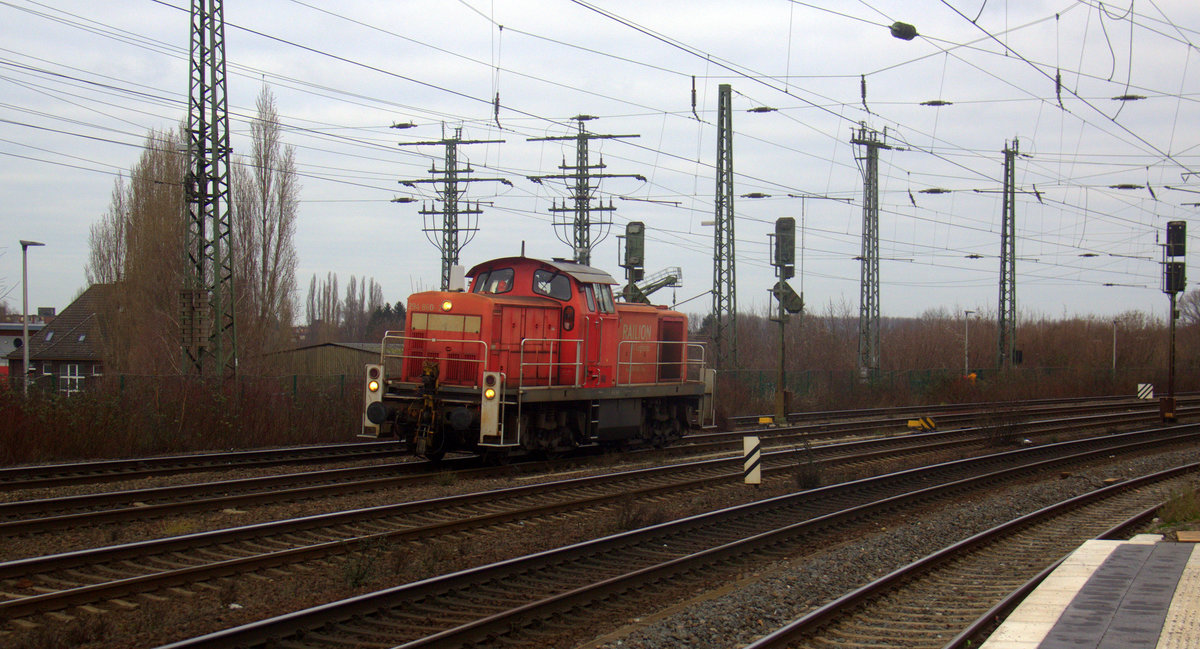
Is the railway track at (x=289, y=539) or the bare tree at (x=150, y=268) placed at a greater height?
the bare tree at (x=150, y=268)

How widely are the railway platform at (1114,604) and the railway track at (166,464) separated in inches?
446

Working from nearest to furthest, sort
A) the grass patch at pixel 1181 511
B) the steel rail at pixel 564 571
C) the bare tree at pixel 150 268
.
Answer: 1. the steel rail at pixel 564 571
2. the grass patch at pixel 1181 511
3. the bare tree at pixel 150 268

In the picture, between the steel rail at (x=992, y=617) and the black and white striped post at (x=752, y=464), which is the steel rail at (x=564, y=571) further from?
the steel rail at (x=992, y=617)

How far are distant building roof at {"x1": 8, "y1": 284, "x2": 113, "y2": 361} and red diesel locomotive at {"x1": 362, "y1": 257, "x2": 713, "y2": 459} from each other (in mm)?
33748

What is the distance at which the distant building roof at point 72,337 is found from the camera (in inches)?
1721

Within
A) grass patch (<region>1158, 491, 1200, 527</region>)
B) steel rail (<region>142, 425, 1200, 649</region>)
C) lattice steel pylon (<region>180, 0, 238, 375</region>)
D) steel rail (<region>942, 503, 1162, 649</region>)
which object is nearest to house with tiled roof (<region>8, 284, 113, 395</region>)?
lattice steel pylon (<region>180, 0, 238, 375</region>)

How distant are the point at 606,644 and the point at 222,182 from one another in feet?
58.4

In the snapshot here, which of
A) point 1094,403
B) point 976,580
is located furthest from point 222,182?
point 1094,403

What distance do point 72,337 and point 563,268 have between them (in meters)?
40.5

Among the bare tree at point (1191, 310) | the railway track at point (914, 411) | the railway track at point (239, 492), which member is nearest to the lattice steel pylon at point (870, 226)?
the railway track at point (914, 411)

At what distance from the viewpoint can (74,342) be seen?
4541 centimetres

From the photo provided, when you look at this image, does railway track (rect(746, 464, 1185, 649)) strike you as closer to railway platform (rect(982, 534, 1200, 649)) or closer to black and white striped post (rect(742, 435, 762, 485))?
railway platform (rect(982, 534, 1200, 649))

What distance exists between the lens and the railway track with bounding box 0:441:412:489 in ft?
40.0

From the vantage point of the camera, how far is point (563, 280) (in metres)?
15.1
